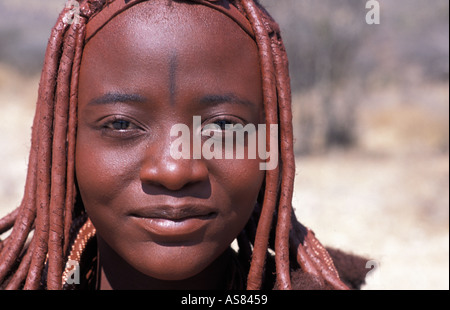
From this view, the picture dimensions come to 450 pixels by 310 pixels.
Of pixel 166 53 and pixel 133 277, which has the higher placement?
pixel 166 53

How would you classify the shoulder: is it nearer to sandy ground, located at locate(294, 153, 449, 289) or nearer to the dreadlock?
sandy ground, located at locate(294, 153, 449, 289)

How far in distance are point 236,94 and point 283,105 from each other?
183 millimetres

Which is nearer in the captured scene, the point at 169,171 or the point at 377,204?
the point at 169,171

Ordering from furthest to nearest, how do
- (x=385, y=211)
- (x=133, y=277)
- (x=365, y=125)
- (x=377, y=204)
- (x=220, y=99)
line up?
(x=365, y=125) → (x=377, y=204) → (x=385, y=211) → (x=133, y=277) → (x=220, y=99)

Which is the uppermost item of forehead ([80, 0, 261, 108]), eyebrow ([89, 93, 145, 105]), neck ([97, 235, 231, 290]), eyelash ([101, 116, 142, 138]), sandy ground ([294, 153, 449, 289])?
sandy ground ([294, 153, 449, 289])

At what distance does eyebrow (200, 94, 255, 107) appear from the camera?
1555 mm

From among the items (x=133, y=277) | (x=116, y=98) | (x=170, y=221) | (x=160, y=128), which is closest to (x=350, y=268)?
(x=133, y=277)

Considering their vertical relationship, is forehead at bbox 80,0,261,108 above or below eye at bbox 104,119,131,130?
above

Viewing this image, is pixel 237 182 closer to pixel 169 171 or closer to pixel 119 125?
pixel 169 171

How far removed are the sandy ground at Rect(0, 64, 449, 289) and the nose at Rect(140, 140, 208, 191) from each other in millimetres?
800

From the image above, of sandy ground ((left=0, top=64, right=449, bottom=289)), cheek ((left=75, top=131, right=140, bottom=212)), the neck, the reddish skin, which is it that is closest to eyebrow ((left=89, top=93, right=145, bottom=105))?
the reddish skin

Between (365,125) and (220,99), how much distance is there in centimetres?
773

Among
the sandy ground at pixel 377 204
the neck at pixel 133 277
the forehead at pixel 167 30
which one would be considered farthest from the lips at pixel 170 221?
the sandy ground at pixel 377 204

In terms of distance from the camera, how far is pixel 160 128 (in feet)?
5.02
